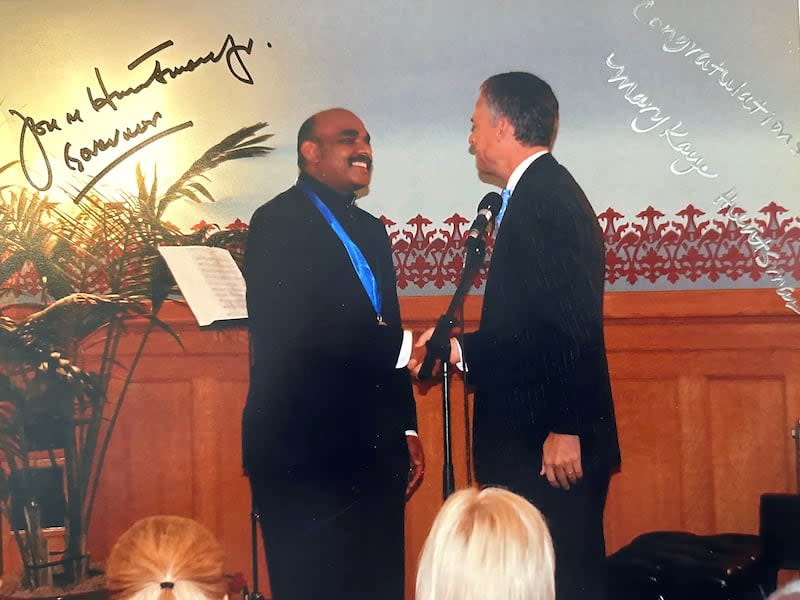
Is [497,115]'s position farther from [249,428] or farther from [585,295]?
[249,428]

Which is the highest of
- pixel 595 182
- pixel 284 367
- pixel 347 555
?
pixel 595 182

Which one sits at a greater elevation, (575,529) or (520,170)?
(520,170)

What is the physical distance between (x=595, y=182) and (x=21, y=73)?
6.59 ft

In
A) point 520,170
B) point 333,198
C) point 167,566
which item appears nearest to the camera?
point 167,566

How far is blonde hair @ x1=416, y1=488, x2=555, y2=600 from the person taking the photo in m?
1.72

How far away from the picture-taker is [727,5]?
2.93 meters

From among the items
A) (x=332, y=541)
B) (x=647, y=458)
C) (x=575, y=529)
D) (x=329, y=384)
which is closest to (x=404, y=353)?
(x=329, y=384)

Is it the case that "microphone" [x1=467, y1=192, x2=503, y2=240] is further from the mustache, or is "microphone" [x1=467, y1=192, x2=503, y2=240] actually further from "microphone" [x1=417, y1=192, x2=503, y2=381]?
the mustache

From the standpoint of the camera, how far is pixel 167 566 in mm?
1893

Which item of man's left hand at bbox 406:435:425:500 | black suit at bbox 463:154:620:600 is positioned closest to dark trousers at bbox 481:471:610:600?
black suit at bbox 463:154:620:600

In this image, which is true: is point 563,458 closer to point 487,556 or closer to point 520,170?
point 520,170

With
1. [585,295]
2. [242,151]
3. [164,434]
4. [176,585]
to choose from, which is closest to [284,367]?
[164,434]

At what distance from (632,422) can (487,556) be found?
1501 mm

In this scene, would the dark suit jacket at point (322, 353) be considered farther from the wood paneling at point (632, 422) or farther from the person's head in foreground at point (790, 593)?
the person's head in foreground at point (790, 593)
